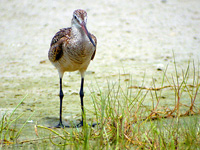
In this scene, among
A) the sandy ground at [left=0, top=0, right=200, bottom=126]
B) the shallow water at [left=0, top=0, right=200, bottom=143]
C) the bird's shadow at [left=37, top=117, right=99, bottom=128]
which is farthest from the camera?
the sandy ground at [left=0, top=0, right=200, bottom=126]

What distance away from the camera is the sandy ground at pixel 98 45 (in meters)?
6.88

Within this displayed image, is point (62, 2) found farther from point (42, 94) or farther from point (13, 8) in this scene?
point (42, 94)

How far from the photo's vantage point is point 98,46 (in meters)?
9.62

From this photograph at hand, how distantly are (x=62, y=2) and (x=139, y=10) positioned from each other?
282 cm

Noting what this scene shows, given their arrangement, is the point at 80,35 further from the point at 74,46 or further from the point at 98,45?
the point at 98,45

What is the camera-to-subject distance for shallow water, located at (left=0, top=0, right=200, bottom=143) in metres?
6.64

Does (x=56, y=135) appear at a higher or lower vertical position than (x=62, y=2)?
lower

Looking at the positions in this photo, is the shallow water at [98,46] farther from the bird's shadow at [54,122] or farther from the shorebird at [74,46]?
the shorebird at [74,46]

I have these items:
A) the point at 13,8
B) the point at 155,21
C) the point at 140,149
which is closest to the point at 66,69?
the point at 140,149

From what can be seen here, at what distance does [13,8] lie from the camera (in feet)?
40.6

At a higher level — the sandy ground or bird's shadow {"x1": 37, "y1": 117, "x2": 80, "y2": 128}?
the sandy ground

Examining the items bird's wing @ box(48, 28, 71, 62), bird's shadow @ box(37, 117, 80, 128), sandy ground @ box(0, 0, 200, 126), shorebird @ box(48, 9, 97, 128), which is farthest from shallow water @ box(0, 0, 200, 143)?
bird's wing @ box(48, 28, 71, 62)

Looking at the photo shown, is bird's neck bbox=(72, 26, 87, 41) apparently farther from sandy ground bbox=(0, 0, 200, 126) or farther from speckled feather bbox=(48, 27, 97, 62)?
sandy ground bbox=(0, 0, 200, 126)

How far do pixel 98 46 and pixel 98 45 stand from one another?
0.05 meters
